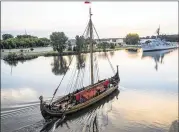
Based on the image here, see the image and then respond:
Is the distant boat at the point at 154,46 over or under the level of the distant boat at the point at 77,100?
over

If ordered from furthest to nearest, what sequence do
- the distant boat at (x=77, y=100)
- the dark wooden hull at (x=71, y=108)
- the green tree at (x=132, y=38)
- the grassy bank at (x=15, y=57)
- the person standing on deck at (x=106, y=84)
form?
the green tree at (x=132, y=38), the grassy bank at (x=15, y=57), the person standing on deck at (x=106, y=84), the distant boat at (x=77, y=100), the dark wooden hull at (x=71, y=108)

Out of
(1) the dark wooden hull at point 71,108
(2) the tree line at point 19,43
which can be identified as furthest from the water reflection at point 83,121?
(2) the tree line at point 19,43

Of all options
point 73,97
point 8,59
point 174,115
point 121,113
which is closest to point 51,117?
point 73,97

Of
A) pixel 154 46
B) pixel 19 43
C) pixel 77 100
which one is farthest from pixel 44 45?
pixel 77 100

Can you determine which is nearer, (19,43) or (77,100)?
(77,100)

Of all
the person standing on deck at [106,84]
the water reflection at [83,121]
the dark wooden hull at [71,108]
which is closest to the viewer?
the water reflection at [83,121]

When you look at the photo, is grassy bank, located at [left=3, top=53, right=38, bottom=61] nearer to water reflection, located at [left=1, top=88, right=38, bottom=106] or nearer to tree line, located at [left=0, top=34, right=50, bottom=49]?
tree line, located at [left=0, top=34, right=50, bottom=49]

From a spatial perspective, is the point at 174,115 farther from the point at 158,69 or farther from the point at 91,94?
the point at 158,69

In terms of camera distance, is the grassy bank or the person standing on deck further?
the grassy bank

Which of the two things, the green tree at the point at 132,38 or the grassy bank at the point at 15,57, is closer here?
the grassy bank at the point at 15,57

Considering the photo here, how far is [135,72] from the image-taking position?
43.6 metres

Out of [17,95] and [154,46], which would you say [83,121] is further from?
[154,46]

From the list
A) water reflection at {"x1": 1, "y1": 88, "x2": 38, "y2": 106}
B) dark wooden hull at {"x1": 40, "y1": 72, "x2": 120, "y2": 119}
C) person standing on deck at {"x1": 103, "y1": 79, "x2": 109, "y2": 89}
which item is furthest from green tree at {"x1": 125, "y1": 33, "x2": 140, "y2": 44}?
dark wooden hull at {"x1": 40, "y1": 72, "x2": 120, "y2": 119}

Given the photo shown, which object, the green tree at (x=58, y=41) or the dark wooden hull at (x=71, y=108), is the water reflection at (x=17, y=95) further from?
the green tree at (x=58, y=41)
